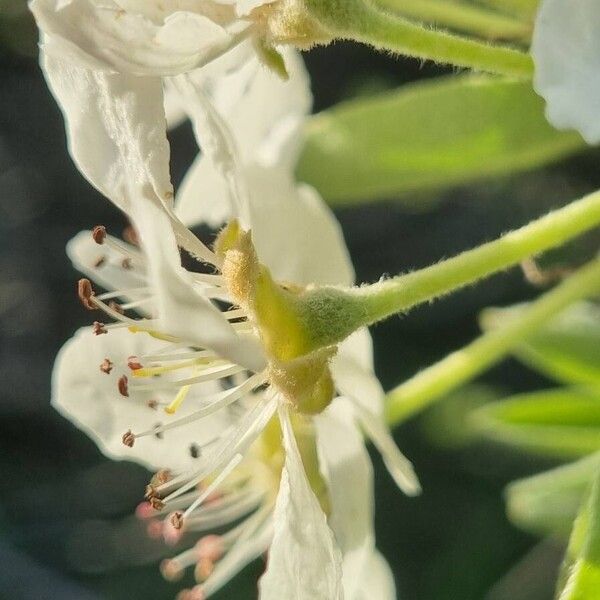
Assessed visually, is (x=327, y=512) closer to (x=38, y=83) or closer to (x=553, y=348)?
(x=553, y=348)

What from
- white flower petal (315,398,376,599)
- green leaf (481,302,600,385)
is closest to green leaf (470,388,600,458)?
green leaf (481,302,600,385)

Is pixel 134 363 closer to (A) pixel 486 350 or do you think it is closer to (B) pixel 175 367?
(B) pixel 175 367

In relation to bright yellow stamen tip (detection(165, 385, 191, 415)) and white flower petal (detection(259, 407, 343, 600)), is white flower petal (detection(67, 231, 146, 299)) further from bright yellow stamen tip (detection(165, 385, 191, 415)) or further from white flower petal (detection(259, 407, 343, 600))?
white flower petal (detection(259, 407, 343, 600))

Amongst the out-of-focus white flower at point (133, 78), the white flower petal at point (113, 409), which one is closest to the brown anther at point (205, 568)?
the white flower petal at point (113, 409)

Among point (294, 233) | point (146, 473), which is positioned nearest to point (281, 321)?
point (294, 233)

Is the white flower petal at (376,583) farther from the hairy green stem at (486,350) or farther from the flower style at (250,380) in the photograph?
the hairy green stem at (486,350)

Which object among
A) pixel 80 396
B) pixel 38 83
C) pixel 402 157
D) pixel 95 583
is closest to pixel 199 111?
pixel 402 157
